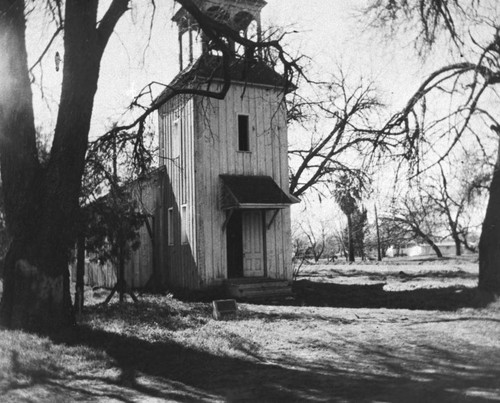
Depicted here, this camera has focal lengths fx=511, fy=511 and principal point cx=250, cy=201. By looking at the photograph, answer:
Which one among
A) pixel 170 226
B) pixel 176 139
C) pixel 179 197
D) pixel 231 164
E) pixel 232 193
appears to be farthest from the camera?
pixel 170 226

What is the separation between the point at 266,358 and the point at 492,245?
7689mm

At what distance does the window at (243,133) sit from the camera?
19312 mm

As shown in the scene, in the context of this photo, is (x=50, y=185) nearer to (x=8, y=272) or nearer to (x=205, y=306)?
(x=8, y=272)

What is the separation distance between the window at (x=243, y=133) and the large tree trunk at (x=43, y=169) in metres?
9.57

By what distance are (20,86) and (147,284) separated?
13.0m

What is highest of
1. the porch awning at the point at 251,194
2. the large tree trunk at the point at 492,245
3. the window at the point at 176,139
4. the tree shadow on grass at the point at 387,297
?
the window at the point at 176,139

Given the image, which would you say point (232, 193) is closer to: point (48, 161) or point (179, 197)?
point (179, 197)

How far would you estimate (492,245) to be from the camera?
1277cm

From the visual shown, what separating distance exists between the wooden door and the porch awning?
124 cm

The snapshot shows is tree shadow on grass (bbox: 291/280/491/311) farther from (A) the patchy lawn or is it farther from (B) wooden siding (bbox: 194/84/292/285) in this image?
(B) wooden siding (bbox: 194/84/292/285)

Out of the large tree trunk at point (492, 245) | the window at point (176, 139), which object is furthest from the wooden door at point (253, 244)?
the large tree trunk at point (492, 245)

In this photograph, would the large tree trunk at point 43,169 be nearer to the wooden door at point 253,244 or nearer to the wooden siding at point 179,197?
the wooden siding at point 179,197

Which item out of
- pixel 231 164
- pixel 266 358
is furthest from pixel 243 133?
pixel 266 358

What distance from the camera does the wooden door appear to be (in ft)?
62.0
